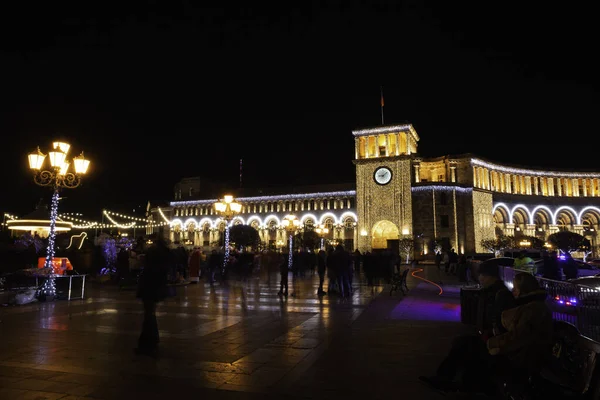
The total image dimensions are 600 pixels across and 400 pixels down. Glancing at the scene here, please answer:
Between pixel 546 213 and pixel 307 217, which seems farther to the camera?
pixel 307 217

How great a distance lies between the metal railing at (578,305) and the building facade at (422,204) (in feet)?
129

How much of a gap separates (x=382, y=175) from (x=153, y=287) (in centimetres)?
4408

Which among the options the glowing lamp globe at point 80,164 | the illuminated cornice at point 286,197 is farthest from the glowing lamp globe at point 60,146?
the illuminated cornice at point 286,197

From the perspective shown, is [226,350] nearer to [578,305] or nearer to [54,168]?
[578,305]

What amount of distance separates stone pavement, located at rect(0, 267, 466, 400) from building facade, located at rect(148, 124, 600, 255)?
37233 mm

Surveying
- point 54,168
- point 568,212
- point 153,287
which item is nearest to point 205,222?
point 568,212

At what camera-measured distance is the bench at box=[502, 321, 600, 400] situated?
3.26 m

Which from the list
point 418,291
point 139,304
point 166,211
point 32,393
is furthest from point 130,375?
point 166,211

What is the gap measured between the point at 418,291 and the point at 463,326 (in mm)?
6545

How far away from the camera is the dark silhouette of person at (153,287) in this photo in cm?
582

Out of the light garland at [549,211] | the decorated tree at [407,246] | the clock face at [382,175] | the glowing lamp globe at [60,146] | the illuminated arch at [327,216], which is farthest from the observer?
the illuminated arch at [327,216]

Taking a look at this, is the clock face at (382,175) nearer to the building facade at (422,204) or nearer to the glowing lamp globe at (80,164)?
the building facade at (422,204)

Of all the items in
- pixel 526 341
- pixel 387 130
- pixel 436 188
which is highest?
pixel 387 130

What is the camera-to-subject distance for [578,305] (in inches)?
179
